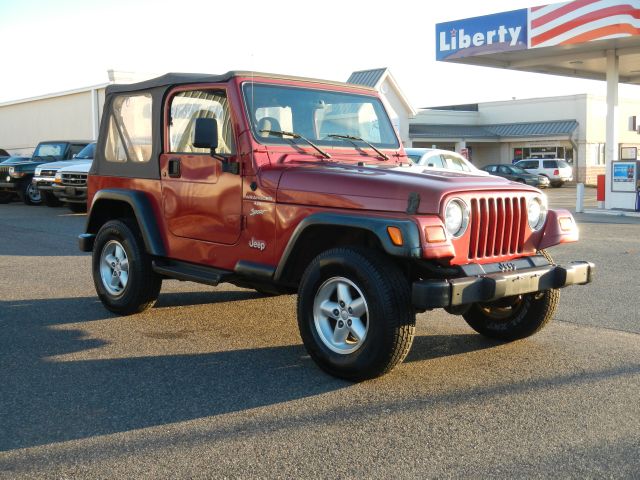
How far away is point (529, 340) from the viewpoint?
615cm

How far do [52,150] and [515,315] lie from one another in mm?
18755

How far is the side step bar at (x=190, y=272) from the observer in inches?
233

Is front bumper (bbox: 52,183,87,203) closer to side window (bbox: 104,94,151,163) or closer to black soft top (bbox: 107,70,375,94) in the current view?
side window (bbox: 104,94,151,163)

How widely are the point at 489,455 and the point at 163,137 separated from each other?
405cm

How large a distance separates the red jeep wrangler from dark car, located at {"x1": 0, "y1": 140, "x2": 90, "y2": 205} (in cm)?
1526

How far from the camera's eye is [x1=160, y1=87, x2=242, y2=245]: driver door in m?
5.90

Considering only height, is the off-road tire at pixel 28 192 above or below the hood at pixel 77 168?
below

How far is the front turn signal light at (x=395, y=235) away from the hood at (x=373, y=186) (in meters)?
0.18

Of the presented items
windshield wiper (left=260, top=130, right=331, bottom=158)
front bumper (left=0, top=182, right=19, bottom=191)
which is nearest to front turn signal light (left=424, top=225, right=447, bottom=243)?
Result: windshield wiper (left=260, top=130, right=331, bottom=158)

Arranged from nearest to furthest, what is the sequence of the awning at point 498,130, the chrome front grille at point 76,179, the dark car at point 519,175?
the chrome front grille at point 76,179, the dark car at point 519,175, the awning at point 498,130

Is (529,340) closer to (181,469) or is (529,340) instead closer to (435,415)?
(435,415)

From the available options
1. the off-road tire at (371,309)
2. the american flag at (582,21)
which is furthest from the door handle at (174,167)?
the american flag at (582,21)

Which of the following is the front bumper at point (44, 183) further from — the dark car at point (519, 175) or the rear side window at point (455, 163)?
the dark car at point (519, 175)

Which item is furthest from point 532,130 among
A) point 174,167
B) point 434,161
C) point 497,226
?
point 497,226
